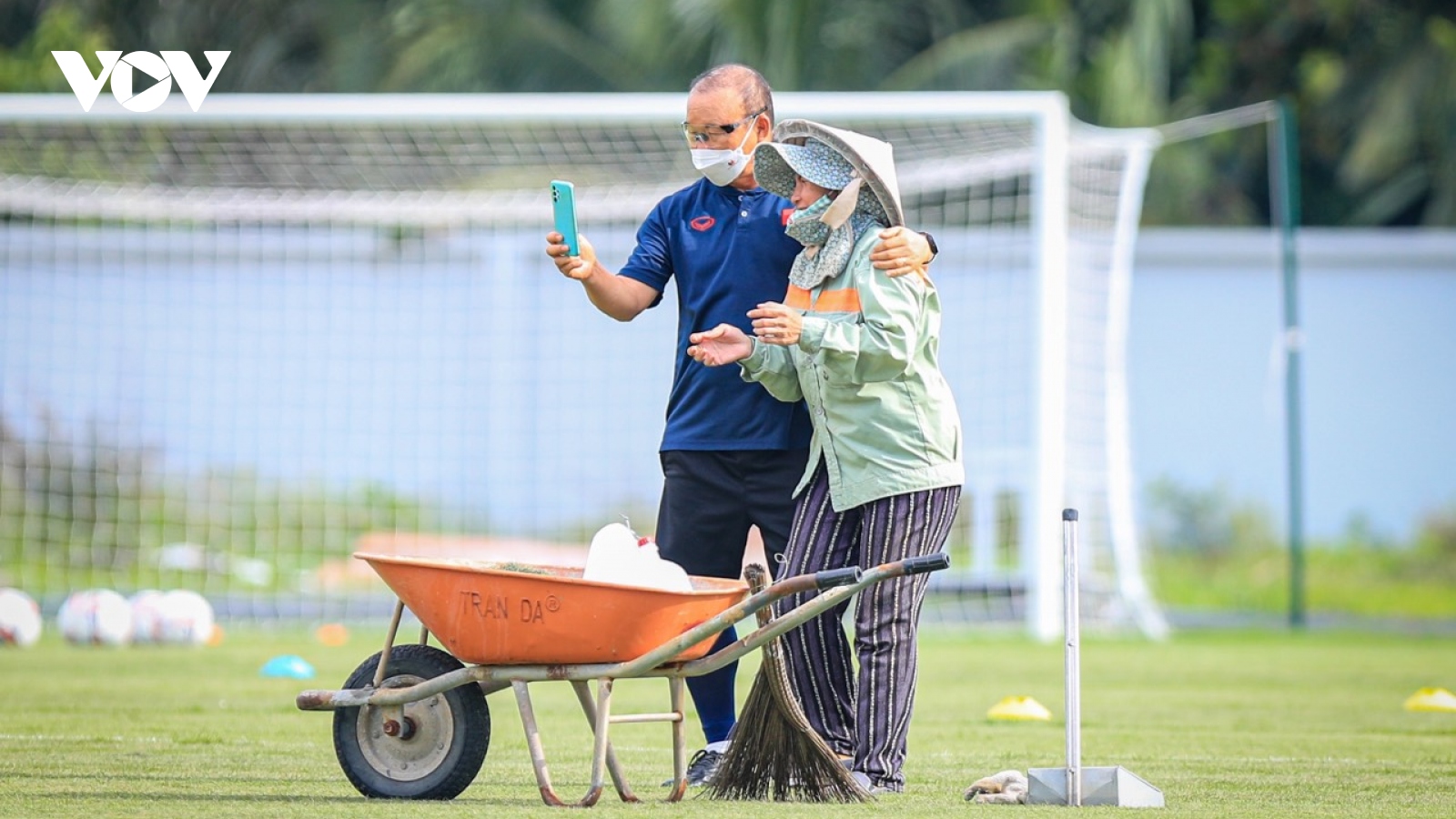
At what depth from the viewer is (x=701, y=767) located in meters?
4.67

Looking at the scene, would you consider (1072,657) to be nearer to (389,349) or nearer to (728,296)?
(728,296)

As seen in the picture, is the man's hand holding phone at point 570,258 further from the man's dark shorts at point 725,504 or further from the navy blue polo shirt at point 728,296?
the man's dark shorts at point 725,504

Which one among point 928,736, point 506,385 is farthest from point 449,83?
point 928,736

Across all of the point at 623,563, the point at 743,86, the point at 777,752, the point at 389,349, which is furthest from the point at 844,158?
the point at 389,349

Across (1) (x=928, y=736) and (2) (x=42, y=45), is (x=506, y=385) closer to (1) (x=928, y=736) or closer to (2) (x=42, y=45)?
(2) (x=42, y=45)

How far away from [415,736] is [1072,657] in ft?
4.67

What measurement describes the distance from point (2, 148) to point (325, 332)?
102 inches

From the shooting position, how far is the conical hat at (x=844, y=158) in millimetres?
4312

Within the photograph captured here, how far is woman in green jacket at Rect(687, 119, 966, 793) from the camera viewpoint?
14.1 feet

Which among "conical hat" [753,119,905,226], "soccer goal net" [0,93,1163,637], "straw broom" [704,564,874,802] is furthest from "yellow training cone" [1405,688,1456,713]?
"soccer goal net" [0,93,1163,637]

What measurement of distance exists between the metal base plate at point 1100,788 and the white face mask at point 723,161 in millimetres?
1543

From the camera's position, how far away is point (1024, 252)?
1427 cm

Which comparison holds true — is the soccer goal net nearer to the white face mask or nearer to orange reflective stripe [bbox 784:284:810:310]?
the white face mask

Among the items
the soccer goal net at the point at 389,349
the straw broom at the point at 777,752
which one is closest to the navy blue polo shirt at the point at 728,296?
the straw broom at the point at 777,752
